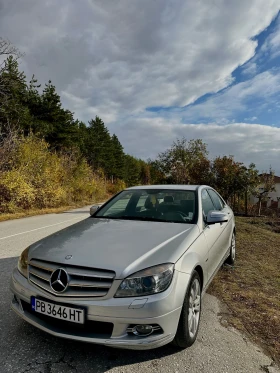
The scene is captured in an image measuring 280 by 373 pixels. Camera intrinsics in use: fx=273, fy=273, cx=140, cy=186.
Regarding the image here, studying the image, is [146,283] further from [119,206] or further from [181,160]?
[181,160]

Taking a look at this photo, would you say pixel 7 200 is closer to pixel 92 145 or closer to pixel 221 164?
pixel 221 164

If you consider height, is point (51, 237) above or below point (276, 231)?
above

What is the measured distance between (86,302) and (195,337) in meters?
1.20

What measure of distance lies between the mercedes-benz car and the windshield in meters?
0.37

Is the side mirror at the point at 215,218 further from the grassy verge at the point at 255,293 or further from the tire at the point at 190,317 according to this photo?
the grassy verge at the point at 255,293

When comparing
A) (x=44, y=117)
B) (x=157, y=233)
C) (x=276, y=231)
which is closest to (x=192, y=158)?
(x=44, y=117)

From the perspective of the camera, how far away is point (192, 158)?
28656mm

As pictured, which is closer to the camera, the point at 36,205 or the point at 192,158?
the point at 36,205

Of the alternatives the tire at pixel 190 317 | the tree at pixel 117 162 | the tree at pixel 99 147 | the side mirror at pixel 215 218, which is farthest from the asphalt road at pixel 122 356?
the tree at pixel 117 162

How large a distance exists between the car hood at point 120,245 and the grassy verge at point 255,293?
4.15ft

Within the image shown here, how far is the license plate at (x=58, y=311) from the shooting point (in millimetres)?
2150

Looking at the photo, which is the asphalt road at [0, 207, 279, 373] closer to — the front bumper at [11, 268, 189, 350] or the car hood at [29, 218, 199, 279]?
the front bumper at [11, 268, 189, 350]

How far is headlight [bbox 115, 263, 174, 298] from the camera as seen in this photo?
2.15 metres

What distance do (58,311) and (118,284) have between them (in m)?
0.55
